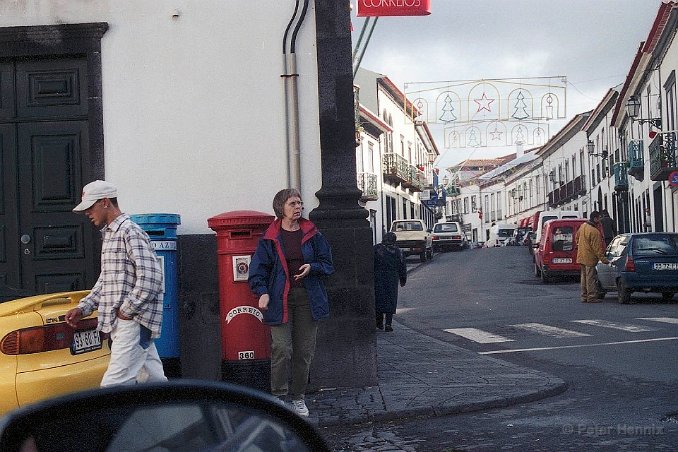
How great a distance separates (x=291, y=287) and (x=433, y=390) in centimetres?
176

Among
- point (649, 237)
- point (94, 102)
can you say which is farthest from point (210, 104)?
point (649, 237)

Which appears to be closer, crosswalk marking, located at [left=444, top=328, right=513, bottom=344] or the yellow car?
the yellow car

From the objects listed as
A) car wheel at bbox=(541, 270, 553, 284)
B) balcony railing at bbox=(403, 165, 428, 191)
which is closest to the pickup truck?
car wheel at bbox=(541, 270, 553, 284)

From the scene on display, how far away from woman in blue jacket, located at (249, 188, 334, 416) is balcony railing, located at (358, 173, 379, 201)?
144 feet

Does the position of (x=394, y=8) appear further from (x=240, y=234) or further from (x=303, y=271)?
(x=303, y=271)

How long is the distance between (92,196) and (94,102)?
3.43 meters

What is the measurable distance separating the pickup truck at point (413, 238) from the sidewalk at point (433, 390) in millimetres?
33538

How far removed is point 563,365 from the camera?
10883 mm

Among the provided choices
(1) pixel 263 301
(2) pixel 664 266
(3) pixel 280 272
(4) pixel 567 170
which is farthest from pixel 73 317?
(4) pixel 567 170

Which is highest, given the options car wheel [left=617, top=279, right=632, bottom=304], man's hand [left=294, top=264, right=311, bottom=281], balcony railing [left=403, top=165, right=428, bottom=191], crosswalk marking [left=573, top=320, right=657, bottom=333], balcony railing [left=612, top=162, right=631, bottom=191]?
balcony railing [left=403, top=165, right=428, bottom=191]

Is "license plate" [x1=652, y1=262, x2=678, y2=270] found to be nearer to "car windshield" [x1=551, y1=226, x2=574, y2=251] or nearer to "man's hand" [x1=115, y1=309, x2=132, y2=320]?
"car windshield" [x1=551, y1=226, x2=574, y2=251]

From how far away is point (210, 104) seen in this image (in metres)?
9.50

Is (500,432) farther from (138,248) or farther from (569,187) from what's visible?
(569,187)

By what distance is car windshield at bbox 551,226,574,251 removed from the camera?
93.6 ft
